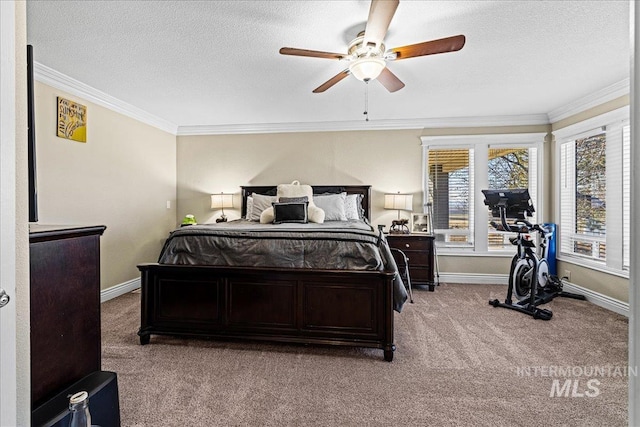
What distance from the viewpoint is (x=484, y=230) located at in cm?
463

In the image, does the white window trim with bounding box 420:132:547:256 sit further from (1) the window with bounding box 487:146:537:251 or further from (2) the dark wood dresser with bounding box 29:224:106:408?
(2) the dark wood dresser with bounding box 29:224:106:408

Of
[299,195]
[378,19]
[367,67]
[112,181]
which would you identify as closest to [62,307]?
[378,19]

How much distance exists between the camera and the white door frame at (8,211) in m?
0.77

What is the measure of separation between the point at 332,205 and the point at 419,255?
1.39 meters

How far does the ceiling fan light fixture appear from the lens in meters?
2.28

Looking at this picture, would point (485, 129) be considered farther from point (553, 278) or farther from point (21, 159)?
point (21, 159)

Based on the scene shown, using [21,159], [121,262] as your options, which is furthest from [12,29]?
[121,262]

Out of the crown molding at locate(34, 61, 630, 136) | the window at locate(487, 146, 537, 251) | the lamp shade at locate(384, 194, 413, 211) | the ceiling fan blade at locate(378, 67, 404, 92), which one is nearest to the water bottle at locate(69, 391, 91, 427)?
the ceiling fan blade at locate(378, 67, 404, 92)

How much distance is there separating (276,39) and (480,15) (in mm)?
1473

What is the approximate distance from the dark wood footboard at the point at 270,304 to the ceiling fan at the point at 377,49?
156 cm

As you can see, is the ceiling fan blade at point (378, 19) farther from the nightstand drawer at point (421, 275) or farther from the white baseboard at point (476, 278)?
the white baseboard at point (476, 278)

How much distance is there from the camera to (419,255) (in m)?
4.32

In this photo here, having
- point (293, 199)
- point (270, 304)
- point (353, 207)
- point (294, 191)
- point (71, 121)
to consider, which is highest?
point (71, 121)

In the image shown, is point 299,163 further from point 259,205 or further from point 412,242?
Answer: point 412,242
